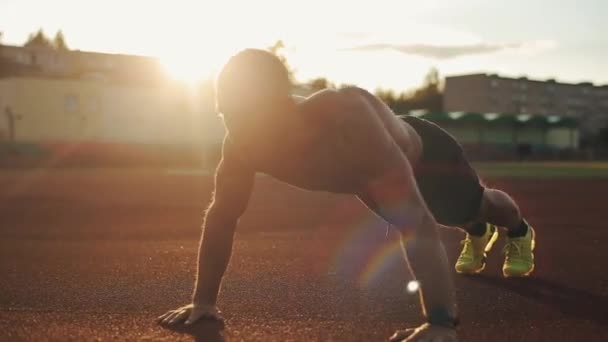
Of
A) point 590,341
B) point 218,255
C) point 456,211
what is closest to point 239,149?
point 218,255

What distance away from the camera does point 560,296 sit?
4.07 metres

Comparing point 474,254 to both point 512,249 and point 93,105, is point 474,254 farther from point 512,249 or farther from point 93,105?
point 93,105

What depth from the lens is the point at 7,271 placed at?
193 inches

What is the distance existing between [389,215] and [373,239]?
4.12 m

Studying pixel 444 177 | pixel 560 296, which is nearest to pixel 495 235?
pixel 560 296

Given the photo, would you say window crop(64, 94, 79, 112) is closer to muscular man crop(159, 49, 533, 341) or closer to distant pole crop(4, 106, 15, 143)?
distant pole crop(4, 106, 15, 143)

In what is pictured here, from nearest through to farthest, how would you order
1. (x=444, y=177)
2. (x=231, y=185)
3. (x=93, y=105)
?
(x=231, y=185) → (x=444, y=177) → (x=93, y=105)

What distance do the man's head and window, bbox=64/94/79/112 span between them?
44.0m

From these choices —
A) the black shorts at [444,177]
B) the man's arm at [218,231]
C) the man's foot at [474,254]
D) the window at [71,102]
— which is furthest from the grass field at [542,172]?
the window at [71,102]

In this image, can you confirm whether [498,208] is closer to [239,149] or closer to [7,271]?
[239,149]

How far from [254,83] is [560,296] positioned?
7.59 feet

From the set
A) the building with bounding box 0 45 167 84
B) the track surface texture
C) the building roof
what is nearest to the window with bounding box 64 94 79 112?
the building with bounding box 0 45 167 84

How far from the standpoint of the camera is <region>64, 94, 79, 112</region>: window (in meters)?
44.5

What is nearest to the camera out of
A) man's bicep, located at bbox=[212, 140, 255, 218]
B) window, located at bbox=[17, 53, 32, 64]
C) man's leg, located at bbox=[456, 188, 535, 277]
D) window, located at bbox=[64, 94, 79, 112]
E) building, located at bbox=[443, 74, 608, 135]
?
man's bicep, located at bbox=[212, 140, 255, 218]
